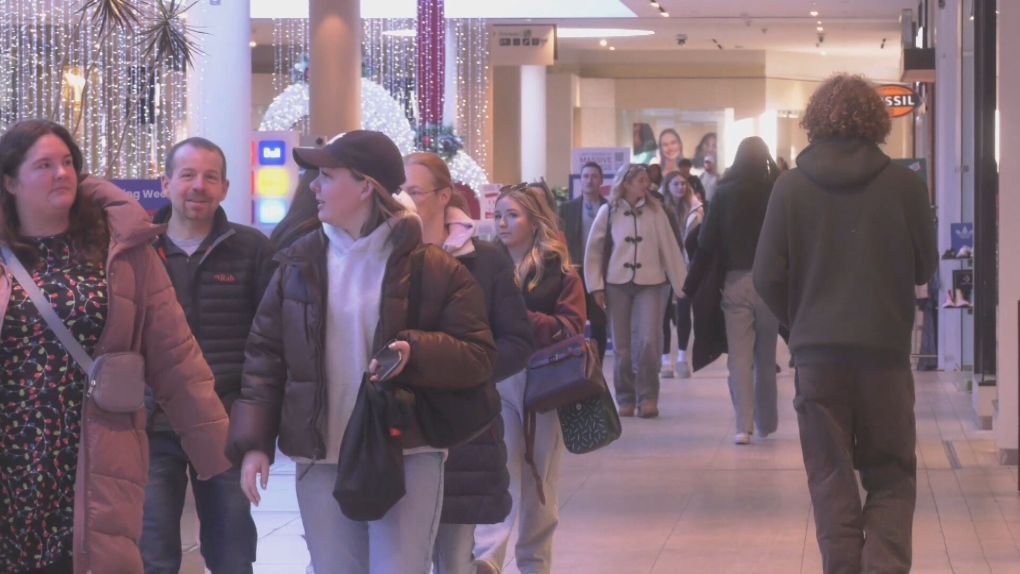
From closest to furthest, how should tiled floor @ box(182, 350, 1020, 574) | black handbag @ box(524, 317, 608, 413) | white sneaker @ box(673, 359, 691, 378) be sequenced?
black handbag @ box(524, 317, 608, 413), tiled floor @ box(182, 350, 1020, 574), white sneaker @ box(673, 359, 691, 378)

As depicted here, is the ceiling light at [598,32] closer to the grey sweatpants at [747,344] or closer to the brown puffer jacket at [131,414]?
the grey sweatpants at [747,344]

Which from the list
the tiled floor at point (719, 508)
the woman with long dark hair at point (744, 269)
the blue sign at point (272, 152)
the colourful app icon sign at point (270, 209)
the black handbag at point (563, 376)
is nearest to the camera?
the black handbag at point (563, 376)

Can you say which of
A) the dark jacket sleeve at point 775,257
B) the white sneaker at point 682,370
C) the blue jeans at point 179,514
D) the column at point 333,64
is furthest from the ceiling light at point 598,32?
the blue jeans at point 179,514

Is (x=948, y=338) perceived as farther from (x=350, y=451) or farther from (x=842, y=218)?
(x=350, y=451)

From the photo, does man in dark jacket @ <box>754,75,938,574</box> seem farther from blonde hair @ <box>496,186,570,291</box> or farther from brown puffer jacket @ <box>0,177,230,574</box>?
brown puffer jacket @ <box>0,177,230,574</box>

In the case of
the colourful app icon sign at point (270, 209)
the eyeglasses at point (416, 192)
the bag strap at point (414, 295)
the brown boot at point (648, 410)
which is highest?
the colourful app icon sign at point (270, 209)

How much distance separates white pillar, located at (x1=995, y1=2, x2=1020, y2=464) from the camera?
7.86 m

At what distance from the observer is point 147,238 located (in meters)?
3.49

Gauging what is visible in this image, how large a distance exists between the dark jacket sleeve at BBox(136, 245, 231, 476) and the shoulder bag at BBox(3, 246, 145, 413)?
0.20 m

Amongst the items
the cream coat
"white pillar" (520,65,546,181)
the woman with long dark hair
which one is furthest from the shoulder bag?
"white pillar" (520,65,546,181)

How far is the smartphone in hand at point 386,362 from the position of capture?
10.6 ft

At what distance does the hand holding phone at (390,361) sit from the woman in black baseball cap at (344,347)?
8 centimetres

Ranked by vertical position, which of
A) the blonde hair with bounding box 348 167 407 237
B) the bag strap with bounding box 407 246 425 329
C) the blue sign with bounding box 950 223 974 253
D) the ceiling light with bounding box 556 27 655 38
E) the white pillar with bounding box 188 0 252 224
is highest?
the ceiling light with bounding box 556 27 655 38

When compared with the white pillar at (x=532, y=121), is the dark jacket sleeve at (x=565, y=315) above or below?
below
